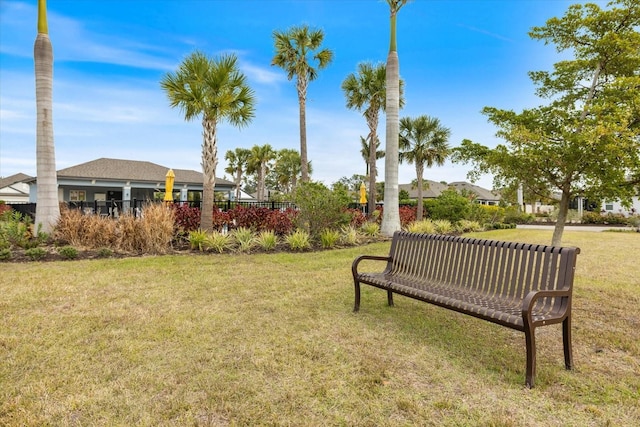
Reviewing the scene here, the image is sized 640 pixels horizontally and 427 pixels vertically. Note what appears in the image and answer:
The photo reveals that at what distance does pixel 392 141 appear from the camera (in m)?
13.1

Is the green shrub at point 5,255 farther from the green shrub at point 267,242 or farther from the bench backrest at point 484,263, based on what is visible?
the bench backrest at point 484,263

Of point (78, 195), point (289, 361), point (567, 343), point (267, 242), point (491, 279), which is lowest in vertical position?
point (289, 361)

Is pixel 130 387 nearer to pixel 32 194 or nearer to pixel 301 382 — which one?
pixel 301 382

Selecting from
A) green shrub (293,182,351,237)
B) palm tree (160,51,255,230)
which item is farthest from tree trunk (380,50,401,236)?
palm tree (160,51,255,230)

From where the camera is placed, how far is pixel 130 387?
267cm

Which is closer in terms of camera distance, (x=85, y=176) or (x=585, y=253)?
(x=585, y=253)

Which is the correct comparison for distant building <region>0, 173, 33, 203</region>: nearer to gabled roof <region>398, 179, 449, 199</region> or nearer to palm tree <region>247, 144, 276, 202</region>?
palm tree <region>247, 144, 276, 202</region>

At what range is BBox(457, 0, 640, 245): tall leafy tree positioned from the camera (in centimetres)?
492

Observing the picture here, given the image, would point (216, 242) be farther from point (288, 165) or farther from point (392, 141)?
point (288, 165)

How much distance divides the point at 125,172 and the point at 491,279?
2839 cm

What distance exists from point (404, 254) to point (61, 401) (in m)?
3.89

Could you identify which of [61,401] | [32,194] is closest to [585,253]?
[61,401]

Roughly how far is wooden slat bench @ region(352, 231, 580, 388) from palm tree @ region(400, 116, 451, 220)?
65.6 feet

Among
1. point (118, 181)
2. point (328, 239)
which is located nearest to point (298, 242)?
point (328, 239)
